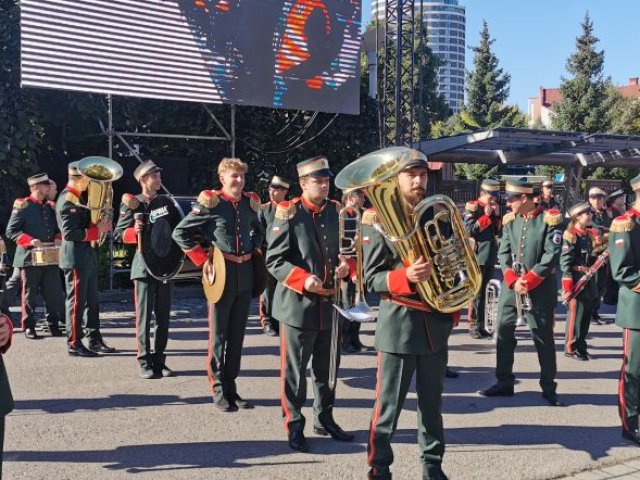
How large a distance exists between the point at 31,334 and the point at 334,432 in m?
4.96

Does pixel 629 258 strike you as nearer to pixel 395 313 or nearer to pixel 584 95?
pixel 395 313

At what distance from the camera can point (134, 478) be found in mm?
4371

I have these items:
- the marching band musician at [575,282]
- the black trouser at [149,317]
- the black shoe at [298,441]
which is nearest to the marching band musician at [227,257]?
the black shoe at [298,441]

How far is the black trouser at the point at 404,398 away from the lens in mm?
4086

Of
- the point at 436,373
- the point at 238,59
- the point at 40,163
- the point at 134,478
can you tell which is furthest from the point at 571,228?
the point at 40,163

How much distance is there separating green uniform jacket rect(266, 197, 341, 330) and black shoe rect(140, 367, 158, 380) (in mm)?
2255

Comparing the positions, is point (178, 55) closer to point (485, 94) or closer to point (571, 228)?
point (571, 228)

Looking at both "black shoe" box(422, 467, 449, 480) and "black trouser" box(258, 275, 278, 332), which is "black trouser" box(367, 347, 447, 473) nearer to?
"black shoe" box(422, 467, 449, 480)

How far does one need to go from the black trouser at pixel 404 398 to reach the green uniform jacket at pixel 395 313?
3.1 inches

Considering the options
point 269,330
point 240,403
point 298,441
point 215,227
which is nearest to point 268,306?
point 269,330

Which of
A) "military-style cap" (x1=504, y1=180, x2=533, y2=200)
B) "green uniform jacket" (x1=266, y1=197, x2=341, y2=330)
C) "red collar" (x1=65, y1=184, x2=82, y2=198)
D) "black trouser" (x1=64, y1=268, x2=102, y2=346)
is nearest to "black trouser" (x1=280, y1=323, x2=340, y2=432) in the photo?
"green uniform jacket" (x1=266, y1=197, x2=341, y2=330)

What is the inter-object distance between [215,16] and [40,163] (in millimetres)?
4254

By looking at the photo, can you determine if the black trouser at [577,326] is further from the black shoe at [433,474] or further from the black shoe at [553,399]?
the black shoe at [433,474]

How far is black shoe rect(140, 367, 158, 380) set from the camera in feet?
22.1
